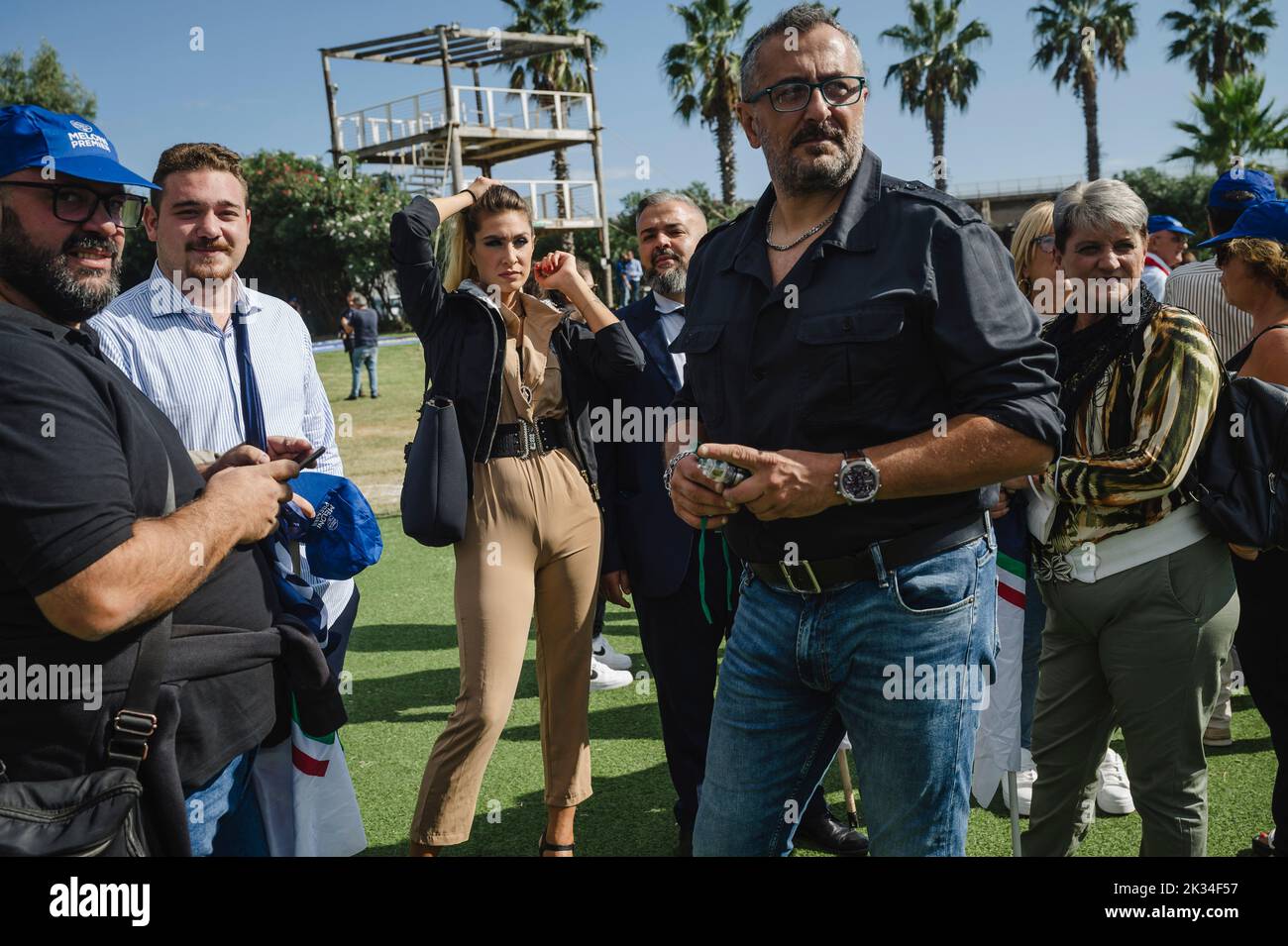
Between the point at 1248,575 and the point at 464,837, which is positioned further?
the point at 464,837

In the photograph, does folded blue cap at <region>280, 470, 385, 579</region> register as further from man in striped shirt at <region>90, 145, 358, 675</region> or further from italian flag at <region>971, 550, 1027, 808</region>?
italian flag at <region>971, 550, 1027, 808</region>

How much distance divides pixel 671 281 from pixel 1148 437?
2.07 meters

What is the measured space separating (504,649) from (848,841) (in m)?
1.55

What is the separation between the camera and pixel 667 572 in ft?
12.2

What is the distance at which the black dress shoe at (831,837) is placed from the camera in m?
3.74

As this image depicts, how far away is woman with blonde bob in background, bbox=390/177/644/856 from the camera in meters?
3.44

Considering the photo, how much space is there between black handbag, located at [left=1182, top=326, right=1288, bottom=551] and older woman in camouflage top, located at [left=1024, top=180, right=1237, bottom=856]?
59 mm

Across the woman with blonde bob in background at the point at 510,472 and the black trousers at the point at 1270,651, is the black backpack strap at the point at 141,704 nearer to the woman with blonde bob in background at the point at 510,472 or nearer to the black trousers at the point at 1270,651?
the woman with blonde bob in background at the point at 510,472

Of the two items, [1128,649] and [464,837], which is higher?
[1128,649]

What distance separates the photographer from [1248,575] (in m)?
3.15

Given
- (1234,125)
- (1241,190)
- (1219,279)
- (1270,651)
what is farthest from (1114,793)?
(1234,125)

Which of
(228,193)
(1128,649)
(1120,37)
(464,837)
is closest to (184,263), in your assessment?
(228,193)

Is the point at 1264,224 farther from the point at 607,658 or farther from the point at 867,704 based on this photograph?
the point at 607,658
